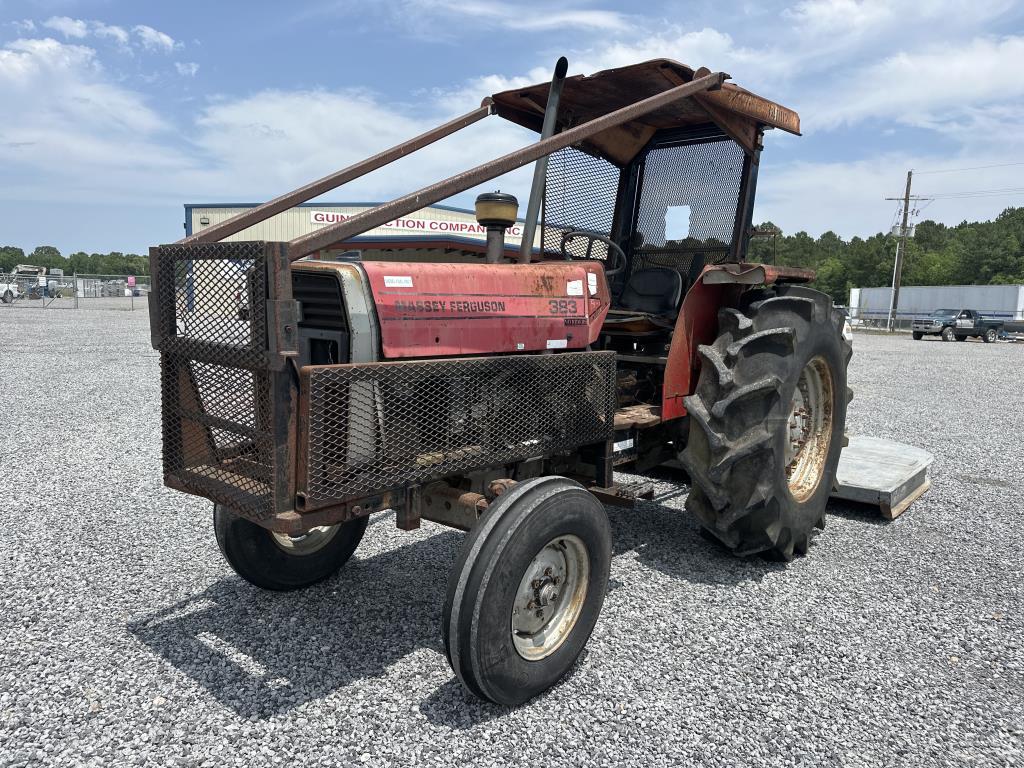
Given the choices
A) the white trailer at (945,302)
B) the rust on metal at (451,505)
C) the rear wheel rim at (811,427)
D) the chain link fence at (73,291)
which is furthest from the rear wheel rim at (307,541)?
the white trailer at (945,302)

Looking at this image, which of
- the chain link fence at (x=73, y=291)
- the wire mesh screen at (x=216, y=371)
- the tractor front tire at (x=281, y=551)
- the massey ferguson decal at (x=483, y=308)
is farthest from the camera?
the chain link fence at (x=73, y=291)

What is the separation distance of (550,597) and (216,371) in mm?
1549

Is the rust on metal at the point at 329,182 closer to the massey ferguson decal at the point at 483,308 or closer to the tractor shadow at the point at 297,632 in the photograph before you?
the massey ferguson decal at the point at 483,308

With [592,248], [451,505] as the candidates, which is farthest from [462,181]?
[592,248]

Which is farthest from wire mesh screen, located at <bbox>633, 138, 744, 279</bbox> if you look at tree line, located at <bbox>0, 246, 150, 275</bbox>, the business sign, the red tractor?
tree line, located at <bbox>0, 246, 150, 275</bbox>

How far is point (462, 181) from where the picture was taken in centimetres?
285

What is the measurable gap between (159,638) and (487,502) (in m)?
1.60

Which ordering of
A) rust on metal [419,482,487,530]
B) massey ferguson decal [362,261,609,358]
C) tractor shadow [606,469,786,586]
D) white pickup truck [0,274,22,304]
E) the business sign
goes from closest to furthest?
1. massey ferguson decal [362,261,609,358]
2. rust on metal [419,482,487,530]
3. tractor shadow [606,469,786,586]
4. the business sign
5. white pickup truck [0,274,22,304]

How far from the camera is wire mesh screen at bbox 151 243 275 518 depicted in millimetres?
2561

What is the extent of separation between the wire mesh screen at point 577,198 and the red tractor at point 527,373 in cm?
1

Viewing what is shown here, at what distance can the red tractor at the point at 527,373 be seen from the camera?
2611mm

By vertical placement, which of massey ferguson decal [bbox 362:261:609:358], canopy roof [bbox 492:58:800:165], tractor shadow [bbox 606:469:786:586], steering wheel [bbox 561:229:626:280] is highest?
canopy roof [bbox 492:58:800:165]

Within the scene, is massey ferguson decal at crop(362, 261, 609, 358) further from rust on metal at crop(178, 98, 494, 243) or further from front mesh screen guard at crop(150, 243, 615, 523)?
rust on metal at crop(178, 98, 494, 243)

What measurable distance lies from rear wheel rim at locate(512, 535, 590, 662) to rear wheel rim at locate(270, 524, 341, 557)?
124 centimetres
